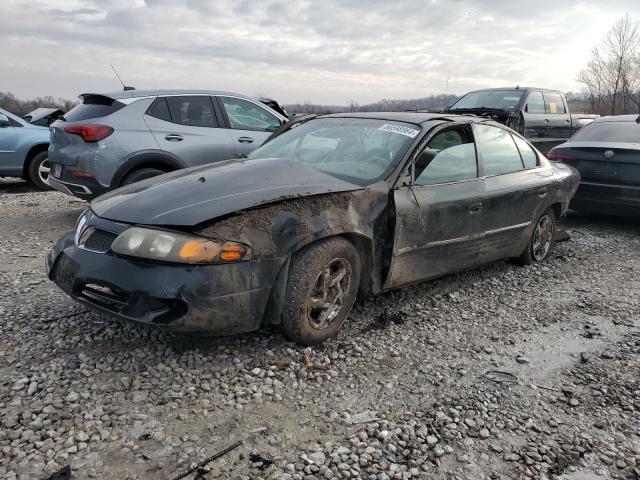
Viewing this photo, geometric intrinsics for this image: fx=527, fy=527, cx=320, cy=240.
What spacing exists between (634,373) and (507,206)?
1.78 meters

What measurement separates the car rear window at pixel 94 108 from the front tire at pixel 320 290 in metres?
4.03

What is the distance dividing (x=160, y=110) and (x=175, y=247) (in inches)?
160

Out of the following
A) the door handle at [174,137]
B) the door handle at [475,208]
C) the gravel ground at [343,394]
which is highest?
the door handle at [174,137]

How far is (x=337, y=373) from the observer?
3.09m

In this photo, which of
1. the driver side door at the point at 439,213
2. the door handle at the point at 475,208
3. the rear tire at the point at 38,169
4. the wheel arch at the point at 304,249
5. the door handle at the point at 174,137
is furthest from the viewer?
the rear tire at the point at 38,169

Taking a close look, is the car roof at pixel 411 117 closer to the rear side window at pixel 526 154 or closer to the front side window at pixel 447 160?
the front side window at pixel 447 160

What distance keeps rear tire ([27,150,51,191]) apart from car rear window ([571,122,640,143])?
880cm

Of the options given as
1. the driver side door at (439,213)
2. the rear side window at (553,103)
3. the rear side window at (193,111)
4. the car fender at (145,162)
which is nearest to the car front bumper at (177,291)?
the driver side door at (439,213)

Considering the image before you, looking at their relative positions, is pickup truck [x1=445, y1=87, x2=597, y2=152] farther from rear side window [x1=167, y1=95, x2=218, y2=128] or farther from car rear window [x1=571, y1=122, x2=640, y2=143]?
rear side window [x1=167, y1=95, x2=218, y2=128]

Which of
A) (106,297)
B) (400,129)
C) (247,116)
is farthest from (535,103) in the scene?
(106,297)

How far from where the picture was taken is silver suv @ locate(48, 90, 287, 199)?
586cm

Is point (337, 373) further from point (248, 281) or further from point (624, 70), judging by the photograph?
point (624, 70)

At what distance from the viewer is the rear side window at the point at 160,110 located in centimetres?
628

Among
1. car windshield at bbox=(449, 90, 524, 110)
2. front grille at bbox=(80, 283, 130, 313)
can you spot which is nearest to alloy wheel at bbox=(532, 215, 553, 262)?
front grille at bbox=(80, 283, 130, 313)
